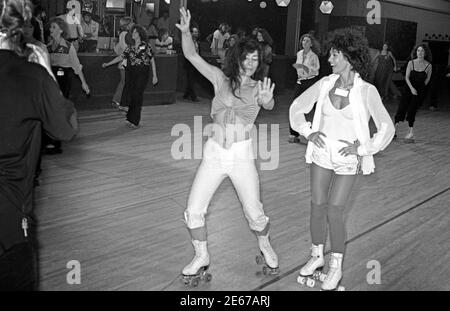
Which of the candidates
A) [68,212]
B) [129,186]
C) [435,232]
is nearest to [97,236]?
[68,212]

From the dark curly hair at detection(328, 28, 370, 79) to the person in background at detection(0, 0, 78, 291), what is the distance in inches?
78.6

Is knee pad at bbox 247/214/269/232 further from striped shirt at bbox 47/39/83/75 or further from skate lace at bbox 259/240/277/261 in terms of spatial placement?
striped shirt at bbox 47/39/83/75

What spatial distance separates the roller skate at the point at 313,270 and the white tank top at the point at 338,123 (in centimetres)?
75

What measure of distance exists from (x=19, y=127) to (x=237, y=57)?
1814mm

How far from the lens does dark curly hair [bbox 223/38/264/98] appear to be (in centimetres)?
380

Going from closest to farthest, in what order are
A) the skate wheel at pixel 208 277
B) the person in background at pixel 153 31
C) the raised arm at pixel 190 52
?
the raised arm at pixel 190 52 → the skate wheel at pixel 208 277 → the person in background at pixel 153 31

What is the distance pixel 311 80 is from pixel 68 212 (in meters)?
4.97

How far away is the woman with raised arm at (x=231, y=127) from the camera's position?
375cm

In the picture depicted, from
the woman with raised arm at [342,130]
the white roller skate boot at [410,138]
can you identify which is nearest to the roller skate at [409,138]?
the white roller skate boot at [410,138]

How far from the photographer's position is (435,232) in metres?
5.47

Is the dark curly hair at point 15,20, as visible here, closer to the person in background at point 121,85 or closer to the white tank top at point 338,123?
the white tank top at point 338,123

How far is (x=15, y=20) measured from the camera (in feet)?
7.46

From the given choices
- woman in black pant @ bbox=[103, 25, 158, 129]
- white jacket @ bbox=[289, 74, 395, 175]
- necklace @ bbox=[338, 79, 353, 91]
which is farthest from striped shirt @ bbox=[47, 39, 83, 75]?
necklace @ bbox=[338, 79, 353, 91]
